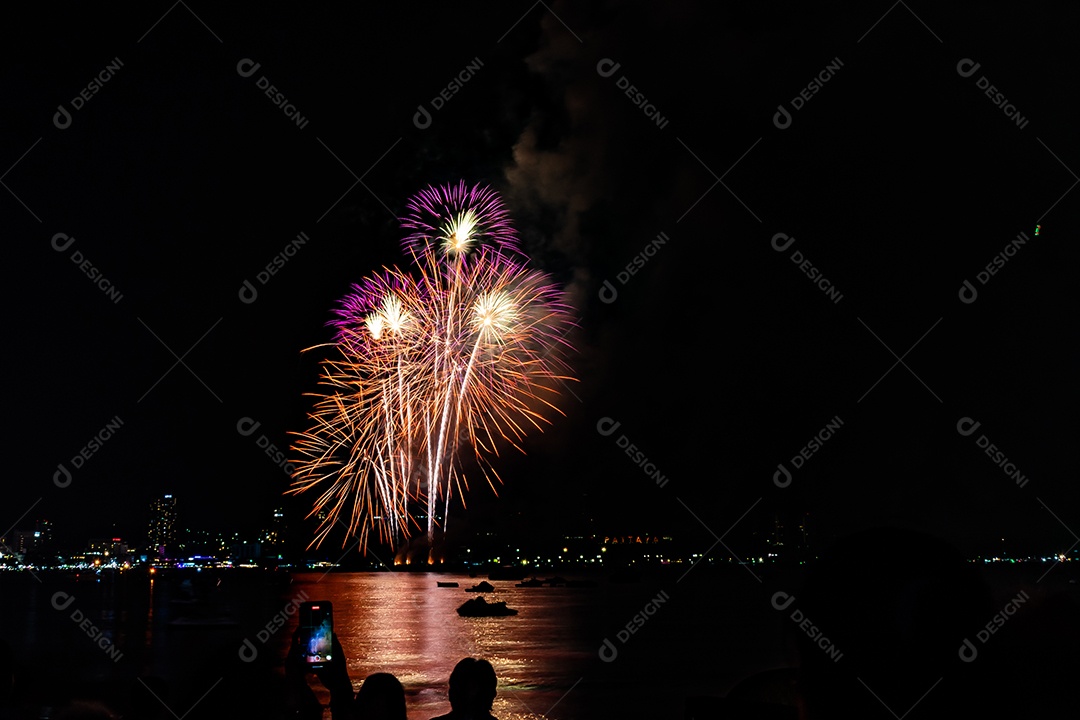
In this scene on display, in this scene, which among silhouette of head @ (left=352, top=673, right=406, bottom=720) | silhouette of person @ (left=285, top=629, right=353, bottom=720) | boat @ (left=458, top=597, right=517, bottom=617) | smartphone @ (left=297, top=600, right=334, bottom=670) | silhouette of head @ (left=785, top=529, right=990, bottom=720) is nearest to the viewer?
silhouette of head @ (left=785, top=529, right=990, bottom=720)

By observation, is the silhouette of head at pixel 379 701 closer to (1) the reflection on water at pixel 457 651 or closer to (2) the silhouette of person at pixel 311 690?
(2) the silhouette of person at pixel 311 690

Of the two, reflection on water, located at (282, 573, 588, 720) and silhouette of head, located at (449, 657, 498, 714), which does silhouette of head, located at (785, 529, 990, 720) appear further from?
reflection on water, located at (282, 573, 588, 720)

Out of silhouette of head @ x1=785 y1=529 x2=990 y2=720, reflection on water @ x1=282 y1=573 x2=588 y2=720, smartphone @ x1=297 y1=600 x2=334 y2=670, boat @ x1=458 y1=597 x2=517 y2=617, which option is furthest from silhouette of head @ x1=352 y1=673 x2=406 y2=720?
boat @ x1=458 y1=597 x2=517 y2=617

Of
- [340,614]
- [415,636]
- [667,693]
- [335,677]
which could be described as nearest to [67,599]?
[340,614]

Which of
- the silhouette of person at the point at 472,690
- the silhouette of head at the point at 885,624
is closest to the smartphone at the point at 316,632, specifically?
the silhouette of person at the point at 472,690

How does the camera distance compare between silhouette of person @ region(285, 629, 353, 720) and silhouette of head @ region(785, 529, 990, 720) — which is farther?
silhouette of person @ region(285, 629, 353, 720)

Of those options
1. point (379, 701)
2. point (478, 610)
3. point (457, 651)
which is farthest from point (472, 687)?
point (478, 610)

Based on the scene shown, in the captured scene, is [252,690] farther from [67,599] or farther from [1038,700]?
[67,599]
